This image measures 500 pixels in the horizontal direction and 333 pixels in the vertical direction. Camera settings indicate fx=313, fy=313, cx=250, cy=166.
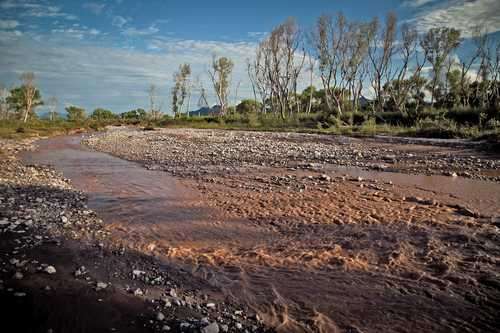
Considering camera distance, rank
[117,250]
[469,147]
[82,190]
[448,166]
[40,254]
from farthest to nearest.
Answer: [469,147] → [448,166] → [82,190] → [117,250] → [40,254]

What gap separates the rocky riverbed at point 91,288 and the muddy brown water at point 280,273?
28 cm

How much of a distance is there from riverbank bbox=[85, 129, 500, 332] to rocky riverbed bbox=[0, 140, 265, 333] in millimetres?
303

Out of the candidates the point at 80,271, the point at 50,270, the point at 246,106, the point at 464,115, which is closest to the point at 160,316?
the point at 80,271

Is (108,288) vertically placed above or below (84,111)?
below

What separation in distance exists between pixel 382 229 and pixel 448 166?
20.8 ft

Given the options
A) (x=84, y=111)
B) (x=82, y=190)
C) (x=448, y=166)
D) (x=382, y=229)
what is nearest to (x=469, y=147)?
(x=448, y=166)

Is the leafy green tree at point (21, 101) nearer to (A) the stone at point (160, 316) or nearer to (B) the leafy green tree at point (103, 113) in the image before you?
(B) the leafy green tree at point (103, 113)

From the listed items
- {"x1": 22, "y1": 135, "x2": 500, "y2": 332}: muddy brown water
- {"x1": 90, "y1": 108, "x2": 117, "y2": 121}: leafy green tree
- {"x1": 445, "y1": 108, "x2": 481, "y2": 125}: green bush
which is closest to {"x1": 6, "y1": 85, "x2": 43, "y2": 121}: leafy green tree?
{"x1": 90, "y1": 108, "x2": 117, "y2": 121}: leafy green tree

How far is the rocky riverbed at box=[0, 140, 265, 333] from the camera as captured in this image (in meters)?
2.43

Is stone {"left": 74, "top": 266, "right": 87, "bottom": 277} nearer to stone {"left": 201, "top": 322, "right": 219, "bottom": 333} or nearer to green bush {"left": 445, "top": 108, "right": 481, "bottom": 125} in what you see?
stone {"left": 201, "top": 322, "right": 219, "bottom": 333}

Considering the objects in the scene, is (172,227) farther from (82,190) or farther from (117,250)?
(82,190)

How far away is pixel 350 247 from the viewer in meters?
3.99

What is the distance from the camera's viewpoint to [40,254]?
355 centimetres

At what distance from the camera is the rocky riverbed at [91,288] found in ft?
7.98
